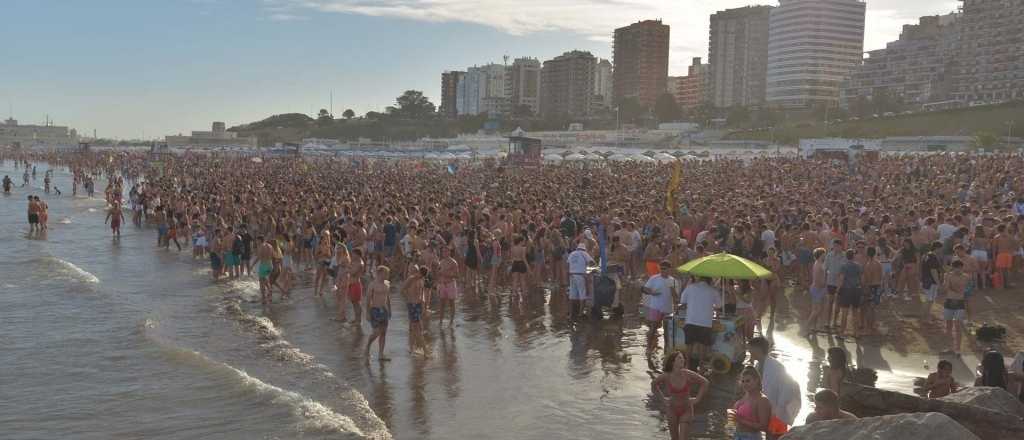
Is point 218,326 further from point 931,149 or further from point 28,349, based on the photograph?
point 931,149

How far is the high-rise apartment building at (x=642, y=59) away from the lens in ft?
540

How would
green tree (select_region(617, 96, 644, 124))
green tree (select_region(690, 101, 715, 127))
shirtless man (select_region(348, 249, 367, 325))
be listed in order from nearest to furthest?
shirtless man (select_region(348, 249, 367, 325))
green tree (select_region(690, 101, 715, 127))
green tree (select_region(617, 96, 644, 124))

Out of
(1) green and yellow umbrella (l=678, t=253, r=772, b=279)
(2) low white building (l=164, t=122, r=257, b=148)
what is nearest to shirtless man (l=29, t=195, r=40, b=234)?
(1) green and yellow umbrella (l=678, t=253, r=772, b=279)

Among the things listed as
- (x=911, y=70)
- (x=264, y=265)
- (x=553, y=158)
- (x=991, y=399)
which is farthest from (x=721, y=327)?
(x=911, y=70)

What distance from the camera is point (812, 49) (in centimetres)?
12975

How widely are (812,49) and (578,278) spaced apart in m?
130

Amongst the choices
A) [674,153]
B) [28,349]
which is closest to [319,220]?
[28,349]

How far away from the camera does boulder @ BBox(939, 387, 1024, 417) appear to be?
650 centimetres

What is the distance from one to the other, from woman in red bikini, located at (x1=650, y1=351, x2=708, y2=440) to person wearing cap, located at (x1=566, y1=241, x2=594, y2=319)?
5.23 metres

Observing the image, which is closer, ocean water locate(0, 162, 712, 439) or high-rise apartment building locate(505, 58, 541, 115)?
ocean water locate(0, 162, 712, 439)

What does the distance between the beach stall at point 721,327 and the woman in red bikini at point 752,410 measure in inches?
116

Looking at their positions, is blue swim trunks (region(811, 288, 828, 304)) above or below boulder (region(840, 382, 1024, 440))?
above

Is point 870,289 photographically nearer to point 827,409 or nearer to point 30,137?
point 827,409

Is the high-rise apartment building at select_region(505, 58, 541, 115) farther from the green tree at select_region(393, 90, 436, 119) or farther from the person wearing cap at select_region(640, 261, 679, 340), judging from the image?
the person wearing cap at select_region(640, 261, 679, 340)
